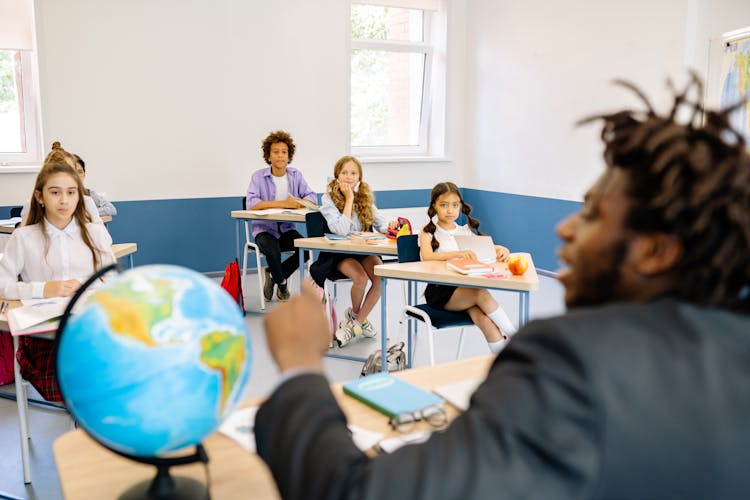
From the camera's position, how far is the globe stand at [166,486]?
3.96 feet

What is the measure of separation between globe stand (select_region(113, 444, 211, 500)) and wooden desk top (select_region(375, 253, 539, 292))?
6.97ft

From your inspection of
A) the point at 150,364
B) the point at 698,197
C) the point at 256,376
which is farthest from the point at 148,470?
the point at 256,376

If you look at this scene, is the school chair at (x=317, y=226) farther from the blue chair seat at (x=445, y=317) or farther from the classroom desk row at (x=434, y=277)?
the blue chair seat at (x=445, y=317)

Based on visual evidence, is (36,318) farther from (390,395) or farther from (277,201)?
(277,201)

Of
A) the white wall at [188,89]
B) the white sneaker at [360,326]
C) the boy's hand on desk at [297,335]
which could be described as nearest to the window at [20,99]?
the white wall at [188,89]

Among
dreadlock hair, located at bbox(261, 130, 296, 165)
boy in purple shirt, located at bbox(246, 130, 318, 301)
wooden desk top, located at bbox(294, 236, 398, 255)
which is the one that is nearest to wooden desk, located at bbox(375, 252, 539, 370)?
wooden desk top, located at bbox(294, 236, 398, 255)

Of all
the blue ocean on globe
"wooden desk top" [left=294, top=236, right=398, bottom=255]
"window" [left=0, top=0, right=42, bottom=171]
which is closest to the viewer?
the blue ocean on globe

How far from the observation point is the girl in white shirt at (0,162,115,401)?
2.90 meters

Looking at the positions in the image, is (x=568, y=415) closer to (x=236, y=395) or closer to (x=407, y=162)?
(x=236, y=395)

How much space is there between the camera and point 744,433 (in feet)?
2.24

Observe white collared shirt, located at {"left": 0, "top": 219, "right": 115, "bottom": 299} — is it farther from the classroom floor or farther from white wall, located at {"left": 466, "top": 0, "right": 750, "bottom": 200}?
white wall, located at {"left": 466, "top": 0, "right": 750, "bottom": 200}

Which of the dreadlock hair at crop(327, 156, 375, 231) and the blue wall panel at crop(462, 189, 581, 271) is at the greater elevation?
the dreadlock hair at crop(327, 156, 375, 231)

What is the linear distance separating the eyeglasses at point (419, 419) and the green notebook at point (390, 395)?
0.02 m

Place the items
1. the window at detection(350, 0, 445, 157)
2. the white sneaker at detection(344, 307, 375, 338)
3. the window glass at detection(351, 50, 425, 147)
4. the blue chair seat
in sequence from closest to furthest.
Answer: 1. the blue chair seat
2. the white sneaker at detection(344, 307, 375, 338)
3. the window at detection(350, 0, 445, 157)
4. the window glass at detection(351, 50, 425, 147)
